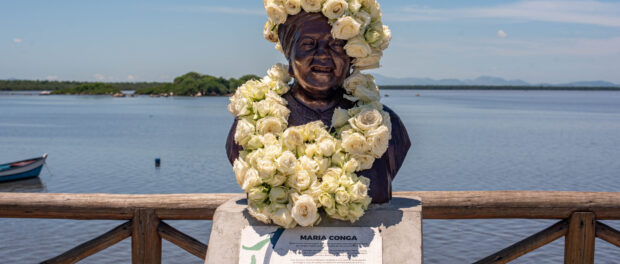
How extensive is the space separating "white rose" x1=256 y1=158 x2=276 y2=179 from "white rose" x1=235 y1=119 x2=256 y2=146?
26 centimetres

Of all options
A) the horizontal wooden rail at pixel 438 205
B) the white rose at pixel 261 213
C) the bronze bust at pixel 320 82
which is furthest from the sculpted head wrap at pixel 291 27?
the horizontal wooden rail at pixel 438 205

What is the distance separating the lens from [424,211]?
4133 mm

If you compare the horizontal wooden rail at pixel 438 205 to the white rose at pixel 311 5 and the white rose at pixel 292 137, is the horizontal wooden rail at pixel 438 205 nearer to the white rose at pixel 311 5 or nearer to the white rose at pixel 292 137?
the white rose at pixel 292 137

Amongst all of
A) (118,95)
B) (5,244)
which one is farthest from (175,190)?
(118,95)

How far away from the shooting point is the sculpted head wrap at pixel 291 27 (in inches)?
139

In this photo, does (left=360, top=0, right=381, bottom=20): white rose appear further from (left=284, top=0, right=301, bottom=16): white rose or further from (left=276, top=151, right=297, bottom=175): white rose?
(left=276, top=151, right=297, bottom=175): white rose

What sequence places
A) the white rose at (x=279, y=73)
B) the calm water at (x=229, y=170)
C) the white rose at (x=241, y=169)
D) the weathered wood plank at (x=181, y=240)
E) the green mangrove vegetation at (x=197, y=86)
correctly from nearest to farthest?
the white rose at (x=241, y=169), the white rose at (x=279, y=73), the weathered wood plank at (x=181, y=240), the calm water at (x=229, y=170), the green mangrove vegetation at (x=197, y=86)

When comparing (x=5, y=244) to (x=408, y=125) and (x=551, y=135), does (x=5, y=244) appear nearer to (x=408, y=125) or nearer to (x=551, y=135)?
(x=551, y=135)

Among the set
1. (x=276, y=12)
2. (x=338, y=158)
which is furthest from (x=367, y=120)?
(x=276, y=12)

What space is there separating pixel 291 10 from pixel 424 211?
1657 millimetres

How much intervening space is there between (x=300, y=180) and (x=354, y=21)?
0.95 m

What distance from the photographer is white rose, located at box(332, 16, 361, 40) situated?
11.2 feet

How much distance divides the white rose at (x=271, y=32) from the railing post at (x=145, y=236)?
145 centimetres

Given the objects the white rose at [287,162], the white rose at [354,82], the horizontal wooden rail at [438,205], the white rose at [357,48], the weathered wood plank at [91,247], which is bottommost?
the weathered wood plank at [91,247]
